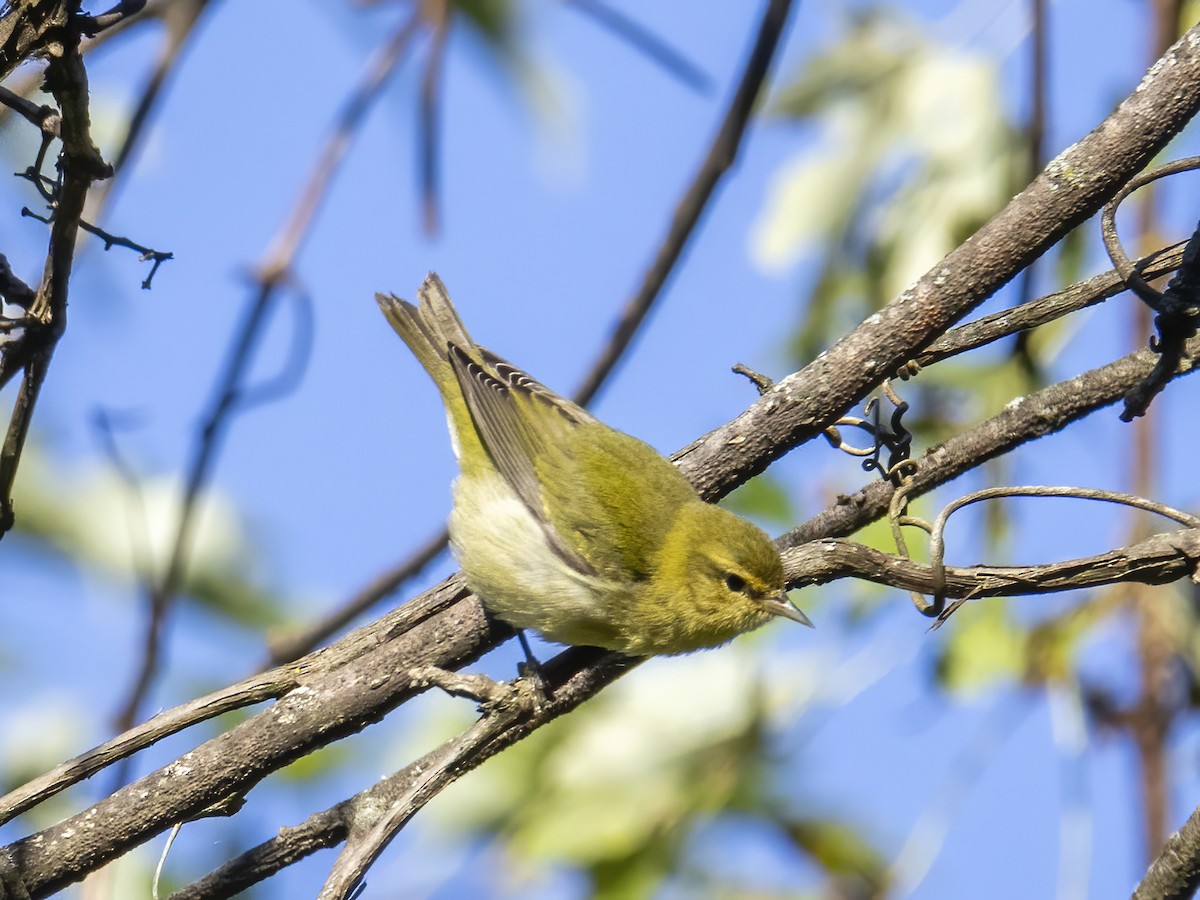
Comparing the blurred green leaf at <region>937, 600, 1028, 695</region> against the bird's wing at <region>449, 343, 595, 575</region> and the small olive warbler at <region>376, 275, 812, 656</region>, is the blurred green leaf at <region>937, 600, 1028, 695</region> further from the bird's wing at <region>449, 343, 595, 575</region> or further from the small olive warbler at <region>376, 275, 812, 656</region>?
the bird's wing at <region>449, 343, 595, 575</region>

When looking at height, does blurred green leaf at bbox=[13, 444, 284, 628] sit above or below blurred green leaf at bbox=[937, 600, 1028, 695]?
above

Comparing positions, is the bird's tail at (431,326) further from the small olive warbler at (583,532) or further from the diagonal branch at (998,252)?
the diagonal branch at (998,252)

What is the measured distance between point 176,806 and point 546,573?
1236 millimetres

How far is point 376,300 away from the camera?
4273mm

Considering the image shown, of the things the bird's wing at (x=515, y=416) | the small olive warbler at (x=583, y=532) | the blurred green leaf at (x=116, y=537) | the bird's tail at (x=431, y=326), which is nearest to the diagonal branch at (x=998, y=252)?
the small olive warbler at (x=583, y=532)

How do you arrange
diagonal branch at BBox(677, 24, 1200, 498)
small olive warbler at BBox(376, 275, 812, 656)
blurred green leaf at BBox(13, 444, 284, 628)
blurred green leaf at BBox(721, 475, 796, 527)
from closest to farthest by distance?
diagonal branch at BBox(677, 24, 1200, 498)
small olive warbler at BBox(376, 275, 812, 656)
blurred green leaf at BBox(721, 475, 796, 527)
blurred green leaf at BBox(13, 444, 284, 628)

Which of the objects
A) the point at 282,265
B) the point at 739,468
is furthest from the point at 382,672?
the point at 282,265

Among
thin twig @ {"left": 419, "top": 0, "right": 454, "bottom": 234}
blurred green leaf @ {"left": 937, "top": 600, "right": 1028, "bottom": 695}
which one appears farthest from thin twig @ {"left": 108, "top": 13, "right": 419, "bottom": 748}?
blurred green leaf @ {"left": 937, "top": 600, "right": 1028, "bottom": 695}

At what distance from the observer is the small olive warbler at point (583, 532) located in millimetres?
3057

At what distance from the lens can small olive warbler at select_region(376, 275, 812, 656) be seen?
306 cm

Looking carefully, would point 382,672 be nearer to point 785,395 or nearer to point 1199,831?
point 785,395

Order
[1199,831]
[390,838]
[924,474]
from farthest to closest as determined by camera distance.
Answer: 1. [924,474]
2. [390,838]
3. [1199,831]

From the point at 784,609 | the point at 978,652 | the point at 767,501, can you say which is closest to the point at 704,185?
the point at 767,501

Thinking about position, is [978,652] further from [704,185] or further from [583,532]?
[704,185]
